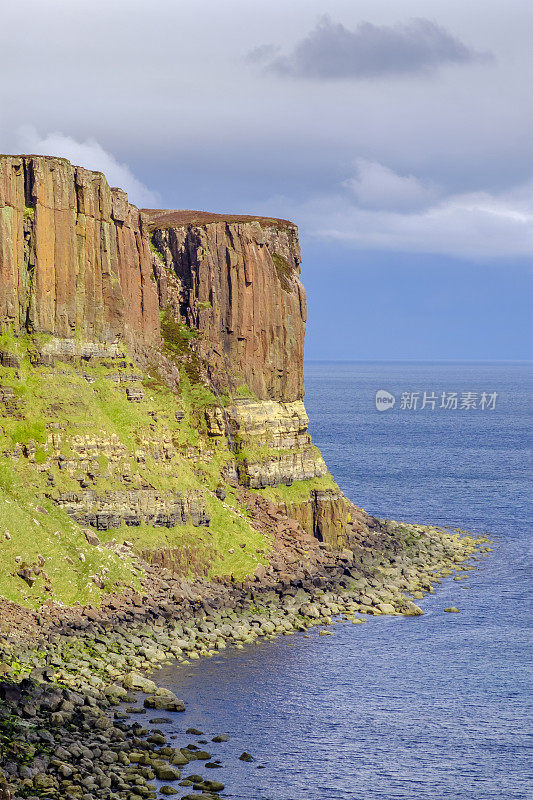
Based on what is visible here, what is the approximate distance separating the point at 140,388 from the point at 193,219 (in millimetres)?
30166

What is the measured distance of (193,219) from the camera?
13612 cm

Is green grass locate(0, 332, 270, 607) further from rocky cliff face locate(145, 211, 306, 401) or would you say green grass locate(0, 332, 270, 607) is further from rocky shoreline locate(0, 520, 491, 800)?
rocky cliff face locate(145, 211, 306, 401)

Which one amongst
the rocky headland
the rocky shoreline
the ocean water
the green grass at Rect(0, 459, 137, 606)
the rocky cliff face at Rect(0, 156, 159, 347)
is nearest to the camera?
the rocky shoreline

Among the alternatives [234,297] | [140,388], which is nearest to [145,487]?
[140,388]

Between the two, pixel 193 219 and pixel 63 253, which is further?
pixel 193 219

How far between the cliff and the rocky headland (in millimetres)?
216

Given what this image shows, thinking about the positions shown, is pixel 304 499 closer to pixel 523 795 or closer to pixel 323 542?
pixel 323 542

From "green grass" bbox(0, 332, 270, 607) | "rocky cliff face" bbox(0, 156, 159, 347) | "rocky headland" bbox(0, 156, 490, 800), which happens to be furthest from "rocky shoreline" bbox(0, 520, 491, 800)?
"rocky cliff face" bbox(0, 156, 159, 347)

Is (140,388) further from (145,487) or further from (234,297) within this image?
(234,297)

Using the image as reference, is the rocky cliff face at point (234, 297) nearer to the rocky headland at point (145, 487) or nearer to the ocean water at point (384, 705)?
the rocky headland at point (145, 487)

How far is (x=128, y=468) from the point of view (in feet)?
354

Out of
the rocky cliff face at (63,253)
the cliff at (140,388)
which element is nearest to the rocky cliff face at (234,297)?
the cliff at (140,388)

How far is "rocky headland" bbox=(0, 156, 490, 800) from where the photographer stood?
80125 mm

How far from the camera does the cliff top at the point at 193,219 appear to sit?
132788mm
